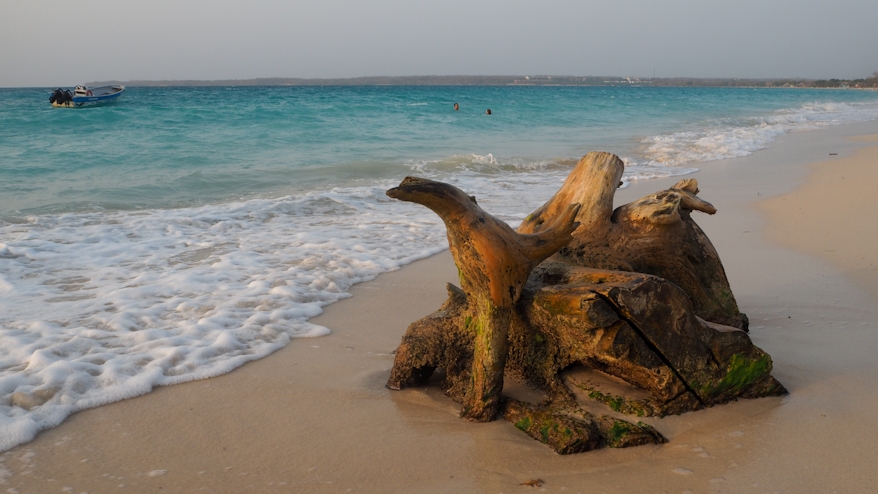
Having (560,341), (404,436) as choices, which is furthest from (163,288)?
(560,341)

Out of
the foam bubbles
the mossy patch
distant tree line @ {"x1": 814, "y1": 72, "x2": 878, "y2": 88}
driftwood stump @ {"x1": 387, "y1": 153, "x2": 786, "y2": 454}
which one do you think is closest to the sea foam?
the foam bubbles

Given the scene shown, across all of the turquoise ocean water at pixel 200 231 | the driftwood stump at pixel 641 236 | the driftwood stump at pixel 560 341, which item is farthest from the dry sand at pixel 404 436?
the driftwood stump at pixel 641 236

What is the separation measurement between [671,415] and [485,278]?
104cm

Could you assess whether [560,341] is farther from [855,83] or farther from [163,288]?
A: [855,83]

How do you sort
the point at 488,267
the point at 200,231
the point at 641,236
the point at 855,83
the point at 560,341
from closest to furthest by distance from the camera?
1. the point at 488,267
2. the point at 560,341
3. the point at 641,236
4. the point at 200,231
5. the point at 855,83

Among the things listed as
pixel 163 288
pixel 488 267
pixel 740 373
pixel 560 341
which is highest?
pixel 488 267

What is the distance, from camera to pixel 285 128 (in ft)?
72.6

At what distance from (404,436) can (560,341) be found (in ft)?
2.69

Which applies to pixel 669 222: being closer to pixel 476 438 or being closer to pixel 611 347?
pixel 611 347

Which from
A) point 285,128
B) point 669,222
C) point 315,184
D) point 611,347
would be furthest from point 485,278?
point 285,128

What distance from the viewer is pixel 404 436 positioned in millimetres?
2953

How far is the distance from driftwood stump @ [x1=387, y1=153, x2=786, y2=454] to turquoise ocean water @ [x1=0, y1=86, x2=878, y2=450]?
1413mm

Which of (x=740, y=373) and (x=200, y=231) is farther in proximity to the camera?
(x=200, y=231)

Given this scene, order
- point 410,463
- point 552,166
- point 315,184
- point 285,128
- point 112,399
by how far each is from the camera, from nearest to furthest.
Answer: point 410,463
point 112,399
point 315,184
point 552,166
point 285,128
